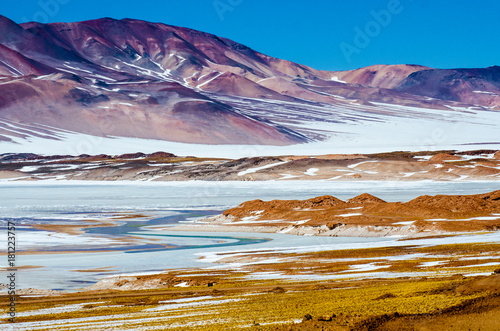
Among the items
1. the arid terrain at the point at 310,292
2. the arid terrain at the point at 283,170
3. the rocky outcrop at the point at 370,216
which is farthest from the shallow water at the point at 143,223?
the arid terrain at the point at 283,170

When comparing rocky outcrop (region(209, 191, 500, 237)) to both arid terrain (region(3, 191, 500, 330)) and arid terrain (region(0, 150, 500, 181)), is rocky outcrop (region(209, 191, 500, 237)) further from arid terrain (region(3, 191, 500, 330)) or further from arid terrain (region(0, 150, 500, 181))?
arid terrain (region(0, 150, 500, 181))

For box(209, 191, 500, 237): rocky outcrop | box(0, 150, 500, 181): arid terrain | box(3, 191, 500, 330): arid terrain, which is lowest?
box(3, 191, 500, 330): arid terrain

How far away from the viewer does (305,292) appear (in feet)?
50.5

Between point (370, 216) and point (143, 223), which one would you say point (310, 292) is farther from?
point (143, 223)

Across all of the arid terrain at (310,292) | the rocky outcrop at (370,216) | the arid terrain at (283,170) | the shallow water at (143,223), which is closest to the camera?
the arid terrain at (310,292)

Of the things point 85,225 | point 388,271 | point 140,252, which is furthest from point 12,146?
point 388,271

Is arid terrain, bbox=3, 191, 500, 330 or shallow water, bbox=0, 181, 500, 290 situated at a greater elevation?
shallow water, bbox=0, 181, 500, 290

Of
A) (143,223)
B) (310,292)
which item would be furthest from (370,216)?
(310,292)

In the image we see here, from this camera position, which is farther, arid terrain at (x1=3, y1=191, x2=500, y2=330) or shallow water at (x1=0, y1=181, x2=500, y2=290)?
shallow water at (x1=0, y1=181, x2=500, y2=290)

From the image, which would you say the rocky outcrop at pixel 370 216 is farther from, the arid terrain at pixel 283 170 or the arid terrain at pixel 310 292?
the arid terrain at pixel 283 170

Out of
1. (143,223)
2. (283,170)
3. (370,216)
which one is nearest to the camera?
(370,216)

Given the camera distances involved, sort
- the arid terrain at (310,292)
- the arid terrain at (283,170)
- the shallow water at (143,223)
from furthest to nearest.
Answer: the arid terrain at (283,170) → the shallow water at (143,223) → the arid terrain at (310,292)

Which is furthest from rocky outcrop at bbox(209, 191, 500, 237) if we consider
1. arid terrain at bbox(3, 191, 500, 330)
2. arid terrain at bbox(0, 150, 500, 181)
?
arid terrain at bbox(0, 150, 500, 181)

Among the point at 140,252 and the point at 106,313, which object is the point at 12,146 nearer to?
the point at 140,252
